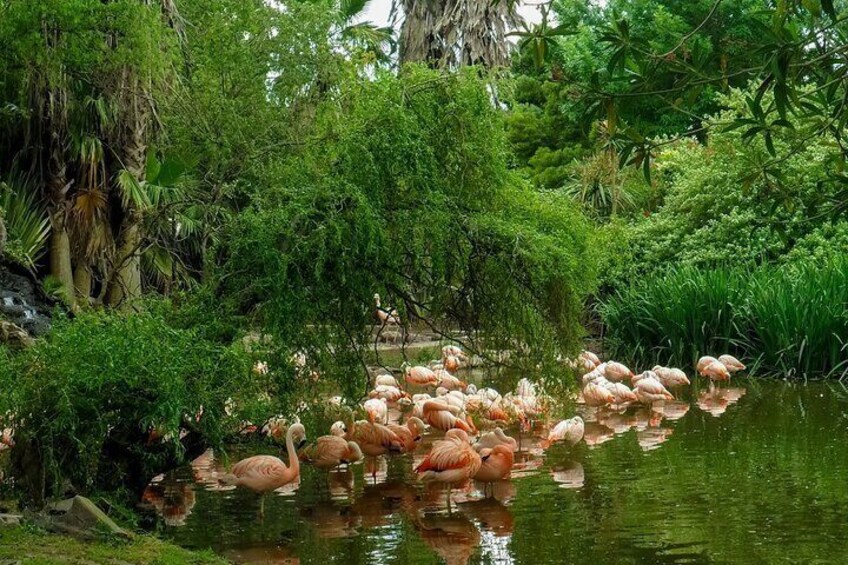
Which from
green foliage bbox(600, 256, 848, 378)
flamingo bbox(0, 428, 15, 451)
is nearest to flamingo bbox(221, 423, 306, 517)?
flamingo bbox(0, 428, 15, 451)

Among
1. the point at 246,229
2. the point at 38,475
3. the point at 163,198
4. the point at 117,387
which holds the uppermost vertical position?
the point at 163,198

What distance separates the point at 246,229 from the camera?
8.41m

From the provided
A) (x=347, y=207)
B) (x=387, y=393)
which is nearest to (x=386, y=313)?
(x=347, y=207)

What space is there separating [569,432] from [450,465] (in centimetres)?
265

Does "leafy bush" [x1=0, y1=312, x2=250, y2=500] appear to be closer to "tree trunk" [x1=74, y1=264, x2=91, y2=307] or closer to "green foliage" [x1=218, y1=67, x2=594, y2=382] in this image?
"green foliage" [x1=218, y1=67, x2=594, y2=382]

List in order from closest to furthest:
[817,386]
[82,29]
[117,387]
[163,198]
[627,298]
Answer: [117,387] → [82,29] → [817,386] → [163,198] → [627,298]

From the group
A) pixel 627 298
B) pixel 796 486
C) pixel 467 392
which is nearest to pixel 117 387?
pixel 796 486

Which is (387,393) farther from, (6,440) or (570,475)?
(6,440)

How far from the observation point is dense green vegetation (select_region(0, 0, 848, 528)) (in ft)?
19.3

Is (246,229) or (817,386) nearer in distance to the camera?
(246,229)

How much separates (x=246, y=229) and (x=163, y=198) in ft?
28.2

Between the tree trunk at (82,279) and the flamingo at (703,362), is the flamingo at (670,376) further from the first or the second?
the tree trunk at (82,279)

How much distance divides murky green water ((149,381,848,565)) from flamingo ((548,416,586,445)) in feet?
0.50

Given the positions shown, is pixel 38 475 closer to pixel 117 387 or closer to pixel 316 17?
pixel 117 387
